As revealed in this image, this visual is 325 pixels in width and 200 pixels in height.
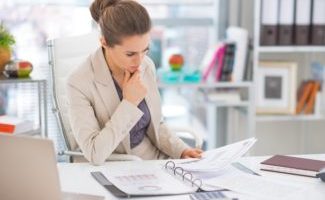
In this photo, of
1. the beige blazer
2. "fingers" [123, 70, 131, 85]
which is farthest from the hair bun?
"fingers" [123, 70, 131, 85]

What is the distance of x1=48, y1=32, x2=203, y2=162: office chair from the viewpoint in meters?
2.27

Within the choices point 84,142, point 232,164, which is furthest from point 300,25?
point 84,142

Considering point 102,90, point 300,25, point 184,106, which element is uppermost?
point 300,25

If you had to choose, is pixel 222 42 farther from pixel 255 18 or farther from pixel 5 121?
pixel 5 121

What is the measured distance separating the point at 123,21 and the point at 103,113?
365mm

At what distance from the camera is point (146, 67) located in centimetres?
227

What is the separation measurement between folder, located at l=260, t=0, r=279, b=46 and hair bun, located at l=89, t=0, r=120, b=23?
4.61ft

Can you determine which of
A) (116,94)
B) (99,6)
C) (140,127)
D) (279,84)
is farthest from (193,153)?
(279,84)

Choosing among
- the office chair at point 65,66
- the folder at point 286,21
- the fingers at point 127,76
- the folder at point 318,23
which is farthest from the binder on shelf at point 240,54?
the fingers at point 127,76

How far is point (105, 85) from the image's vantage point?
2.08 meters

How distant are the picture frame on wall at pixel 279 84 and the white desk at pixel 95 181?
1461 millimetres

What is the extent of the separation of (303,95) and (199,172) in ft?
5.96

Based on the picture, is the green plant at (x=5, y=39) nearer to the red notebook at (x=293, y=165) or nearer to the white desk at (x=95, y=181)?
the white desk at (x=95, y=181)

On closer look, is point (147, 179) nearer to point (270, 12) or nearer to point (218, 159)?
point (218, 159)
